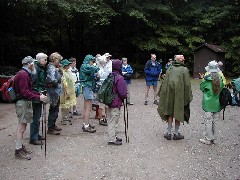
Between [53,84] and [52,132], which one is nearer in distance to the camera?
[53,84]

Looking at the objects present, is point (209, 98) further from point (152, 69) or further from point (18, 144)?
point (152, 69)

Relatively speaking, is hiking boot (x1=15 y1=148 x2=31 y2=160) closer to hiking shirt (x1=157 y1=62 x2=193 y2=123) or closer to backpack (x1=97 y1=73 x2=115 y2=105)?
backpack (x1=97 y1=73 x2=115 y2=105)

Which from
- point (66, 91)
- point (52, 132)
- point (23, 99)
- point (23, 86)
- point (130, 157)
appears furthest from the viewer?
point (66, 91)

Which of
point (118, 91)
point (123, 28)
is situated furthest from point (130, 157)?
point (123, 28)

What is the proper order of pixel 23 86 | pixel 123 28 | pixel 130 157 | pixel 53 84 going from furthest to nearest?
pixel 123 28, pixel 53 84, pixel 130 157, pixel 23 86

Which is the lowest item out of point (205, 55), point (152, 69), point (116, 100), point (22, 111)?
point (22, 111)

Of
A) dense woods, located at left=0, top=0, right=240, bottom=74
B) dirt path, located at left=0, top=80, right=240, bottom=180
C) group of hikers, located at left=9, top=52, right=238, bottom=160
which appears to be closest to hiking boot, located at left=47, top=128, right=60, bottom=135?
group of hikers, located at left=9, top=52, right=238, bottom=160

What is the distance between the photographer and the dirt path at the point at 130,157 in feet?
18.1

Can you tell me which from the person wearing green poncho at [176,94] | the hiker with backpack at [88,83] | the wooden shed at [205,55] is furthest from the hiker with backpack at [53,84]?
the wooden shed at [205,55]

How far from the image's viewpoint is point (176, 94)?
739cm

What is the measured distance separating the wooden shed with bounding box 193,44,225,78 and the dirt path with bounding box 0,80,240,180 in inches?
479

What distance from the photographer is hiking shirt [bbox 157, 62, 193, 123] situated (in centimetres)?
739

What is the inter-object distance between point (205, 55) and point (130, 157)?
15.8 meters

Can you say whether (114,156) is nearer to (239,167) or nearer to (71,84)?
(239,167)
